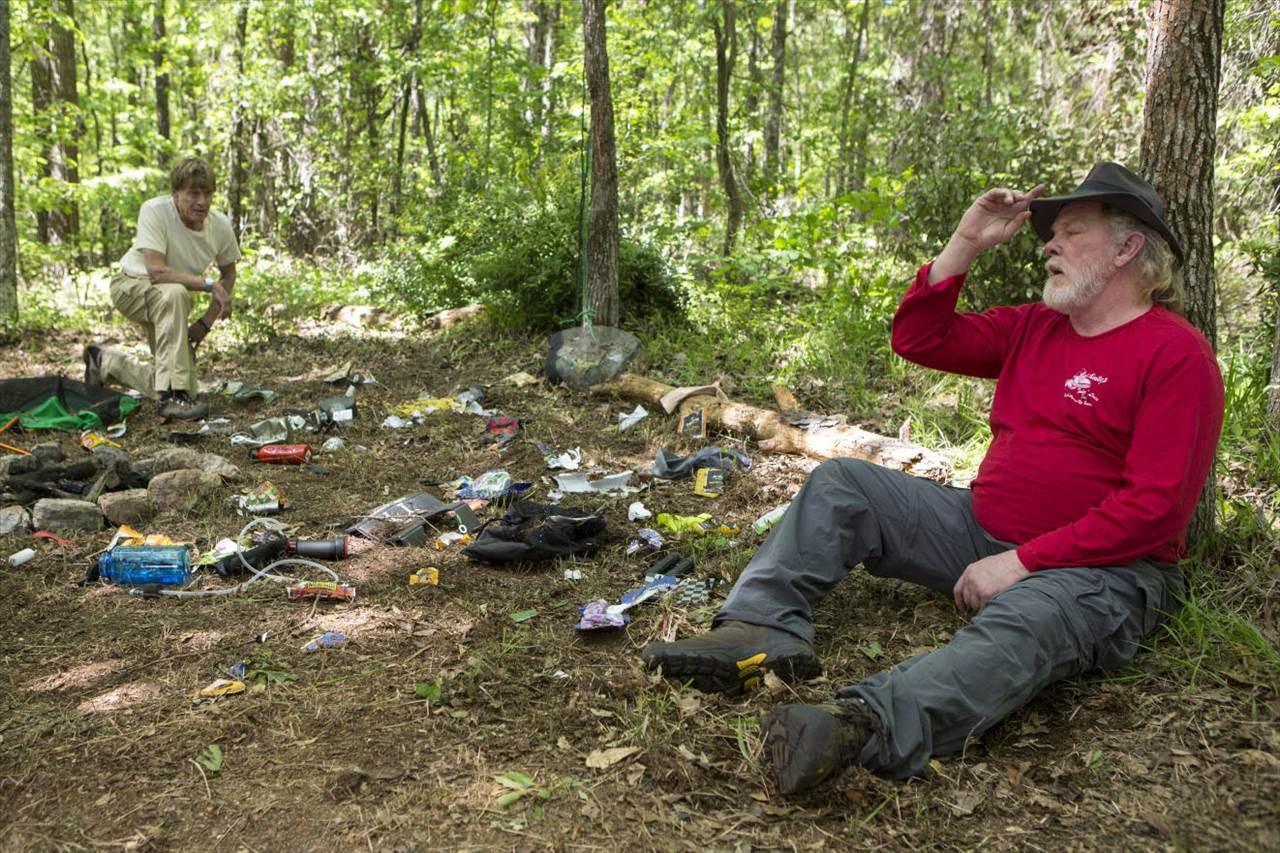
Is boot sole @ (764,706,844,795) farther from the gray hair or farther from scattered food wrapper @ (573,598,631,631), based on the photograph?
the gray hair

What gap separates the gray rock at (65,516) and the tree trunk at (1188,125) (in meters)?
4.31

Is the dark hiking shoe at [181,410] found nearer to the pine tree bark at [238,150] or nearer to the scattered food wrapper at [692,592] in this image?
the scattered food wrapper at [692,592]

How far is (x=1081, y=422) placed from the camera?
2.61 m

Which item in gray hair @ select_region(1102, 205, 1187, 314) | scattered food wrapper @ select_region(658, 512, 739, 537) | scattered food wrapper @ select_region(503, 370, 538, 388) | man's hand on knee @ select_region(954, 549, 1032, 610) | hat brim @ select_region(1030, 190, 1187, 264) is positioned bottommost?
scattered food wrapper @ select_region(658, 512, 739, 537)

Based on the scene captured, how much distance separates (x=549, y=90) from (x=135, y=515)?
770 cm

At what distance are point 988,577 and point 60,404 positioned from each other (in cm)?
563

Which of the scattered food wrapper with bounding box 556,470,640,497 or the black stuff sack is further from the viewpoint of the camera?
the scattered food wrapper with bounding box 556,470,640,497

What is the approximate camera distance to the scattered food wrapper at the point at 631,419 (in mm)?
5520

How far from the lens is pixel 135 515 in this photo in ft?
13.3

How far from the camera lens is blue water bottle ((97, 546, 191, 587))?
3395mm

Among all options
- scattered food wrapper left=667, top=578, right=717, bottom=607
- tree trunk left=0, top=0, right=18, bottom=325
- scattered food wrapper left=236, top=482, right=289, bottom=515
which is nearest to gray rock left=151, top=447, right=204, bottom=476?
scattered food wrapper left=236, top=482, right=289, bottom=515

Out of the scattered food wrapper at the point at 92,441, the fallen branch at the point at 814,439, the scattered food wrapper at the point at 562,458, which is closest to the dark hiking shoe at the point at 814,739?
the fallen branch at the point at 814,439

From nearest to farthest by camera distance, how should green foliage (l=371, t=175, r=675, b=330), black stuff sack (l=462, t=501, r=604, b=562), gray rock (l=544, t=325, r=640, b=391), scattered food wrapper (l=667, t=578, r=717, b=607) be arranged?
scattered food wrapper (l=667, t=578, r=717, b=607) → black stuff sack (l=462, t=501, r=604, b=562) → gray rock (l=544, t=325, r=640, b=391) → green foliage (l=371, t=175, r=675, b=330)

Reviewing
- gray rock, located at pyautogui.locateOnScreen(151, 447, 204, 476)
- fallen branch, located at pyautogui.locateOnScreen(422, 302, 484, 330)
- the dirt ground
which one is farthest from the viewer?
fallen branch, located at pyautogui.locateOnScreen(422, 302, 484, 330)
